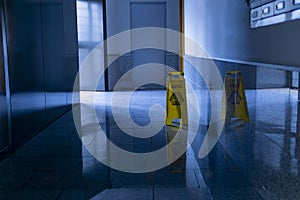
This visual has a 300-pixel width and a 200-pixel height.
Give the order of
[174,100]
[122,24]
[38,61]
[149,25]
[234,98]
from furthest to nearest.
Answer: [149,25] → [122,24] → [174,100] → [38,61] → [234,98]

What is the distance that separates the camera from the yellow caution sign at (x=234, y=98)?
3.14 m

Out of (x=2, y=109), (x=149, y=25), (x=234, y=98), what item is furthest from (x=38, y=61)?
(x=149, y=25)

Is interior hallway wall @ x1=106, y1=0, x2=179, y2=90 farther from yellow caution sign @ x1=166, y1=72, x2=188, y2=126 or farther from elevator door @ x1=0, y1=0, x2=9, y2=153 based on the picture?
elevator door @ x1=0, y1=0, x2=9, y2=153

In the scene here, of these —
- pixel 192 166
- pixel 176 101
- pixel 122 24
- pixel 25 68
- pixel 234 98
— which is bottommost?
pixel 192 166

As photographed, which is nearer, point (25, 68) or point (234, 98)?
point (234, 98)

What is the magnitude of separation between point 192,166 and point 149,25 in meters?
6.96

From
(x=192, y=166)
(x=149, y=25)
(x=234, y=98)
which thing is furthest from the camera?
(x=149, y=25)

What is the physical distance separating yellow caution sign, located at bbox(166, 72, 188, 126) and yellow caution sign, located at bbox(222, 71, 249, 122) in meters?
1.51

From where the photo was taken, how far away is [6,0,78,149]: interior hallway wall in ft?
13.6

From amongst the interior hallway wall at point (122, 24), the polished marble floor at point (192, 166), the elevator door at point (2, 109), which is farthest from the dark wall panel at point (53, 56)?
the interior hallway wall at point (122, 24)

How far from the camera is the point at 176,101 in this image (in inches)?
211

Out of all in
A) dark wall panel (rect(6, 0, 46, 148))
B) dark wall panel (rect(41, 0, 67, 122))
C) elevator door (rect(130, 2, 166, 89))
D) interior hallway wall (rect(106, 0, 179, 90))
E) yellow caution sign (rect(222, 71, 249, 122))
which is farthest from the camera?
elevator door (rect(130, 2, 166, 89))

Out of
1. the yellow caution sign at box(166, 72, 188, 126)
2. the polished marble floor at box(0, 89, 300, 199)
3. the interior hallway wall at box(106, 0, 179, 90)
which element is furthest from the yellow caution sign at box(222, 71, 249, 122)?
the interior hallway wall at box(106, 0, 179, 90)

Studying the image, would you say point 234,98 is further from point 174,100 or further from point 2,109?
point 2,109
